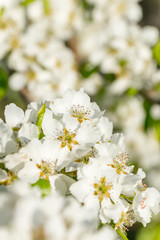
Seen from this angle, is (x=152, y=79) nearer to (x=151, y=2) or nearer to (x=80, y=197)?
(x=80, y=197)

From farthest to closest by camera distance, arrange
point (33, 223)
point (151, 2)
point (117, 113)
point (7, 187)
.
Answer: point (151, 2)
point (117, 113)
point (7, 187)
point (33, 223)

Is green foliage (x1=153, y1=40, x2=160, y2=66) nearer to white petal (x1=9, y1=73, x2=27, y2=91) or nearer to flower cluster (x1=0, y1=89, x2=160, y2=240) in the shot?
white petal (x1=9, y1=73, x2=27, y2=91)

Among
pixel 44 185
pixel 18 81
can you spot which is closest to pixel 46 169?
pixel 44 185

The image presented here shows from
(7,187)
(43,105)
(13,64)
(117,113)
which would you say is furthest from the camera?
(117,113)

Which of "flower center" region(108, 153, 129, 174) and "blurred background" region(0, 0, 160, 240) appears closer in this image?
"flower center" region(108, 153, 129, 174)

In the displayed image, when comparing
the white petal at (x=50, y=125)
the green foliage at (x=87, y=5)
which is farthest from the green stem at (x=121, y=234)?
the green foliage at (x=87, y=5)

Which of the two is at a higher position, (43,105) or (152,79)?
(152,79)

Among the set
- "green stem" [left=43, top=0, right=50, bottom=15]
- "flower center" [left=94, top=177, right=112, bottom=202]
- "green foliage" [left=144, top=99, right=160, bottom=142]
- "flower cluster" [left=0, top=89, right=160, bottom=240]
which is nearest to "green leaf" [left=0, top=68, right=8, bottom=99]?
"green stem" [left=43, top=0, right=50, bottom=15]

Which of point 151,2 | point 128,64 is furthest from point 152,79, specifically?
point 151,2
